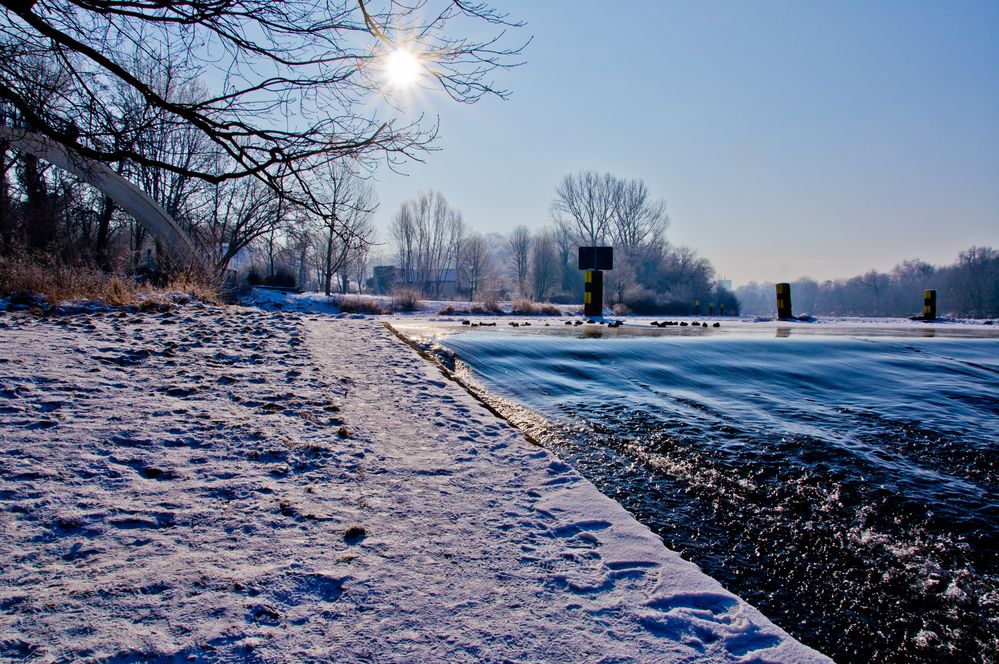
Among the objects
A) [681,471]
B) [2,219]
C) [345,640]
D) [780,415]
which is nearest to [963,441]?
[780,415]

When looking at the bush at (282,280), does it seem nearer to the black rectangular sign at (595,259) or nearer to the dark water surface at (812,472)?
the black rectangular sign at (595,259)

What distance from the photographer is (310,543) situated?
69.7 inches

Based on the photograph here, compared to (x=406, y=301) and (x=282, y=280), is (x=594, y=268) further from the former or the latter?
(x=282, y=280)

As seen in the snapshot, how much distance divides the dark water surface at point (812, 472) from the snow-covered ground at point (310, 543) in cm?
40

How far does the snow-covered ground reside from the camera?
1.31 meters

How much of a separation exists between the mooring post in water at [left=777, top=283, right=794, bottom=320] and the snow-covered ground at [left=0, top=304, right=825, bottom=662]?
1421cm

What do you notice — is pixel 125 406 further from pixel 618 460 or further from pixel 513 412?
pixel 618 460

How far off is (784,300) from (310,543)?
634 inches

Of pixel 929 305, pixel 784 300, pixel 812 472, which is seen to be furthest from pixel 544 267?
pixel 812 472

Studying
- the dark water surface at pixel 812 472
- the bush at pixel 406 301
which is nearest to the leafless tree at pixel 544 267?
the bush at pixel 406 301

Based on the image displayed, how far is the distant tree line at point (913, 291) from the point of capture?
2135 inches

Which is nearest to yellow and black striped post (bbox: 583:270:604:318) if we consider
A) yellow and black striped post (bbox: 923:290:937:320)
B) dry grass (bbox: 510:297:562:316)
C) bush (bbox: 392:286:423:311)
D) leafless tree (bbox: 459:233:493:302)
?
dry grass (bbox: 510:297:562:316)

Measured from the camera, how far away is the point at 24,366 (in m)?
3.41

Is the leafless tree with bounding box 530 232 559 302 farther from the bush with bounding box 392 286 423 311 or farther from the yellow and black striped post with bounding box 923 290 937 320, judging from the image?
the yellow and black striped post with bounding box 923 290 937 320
